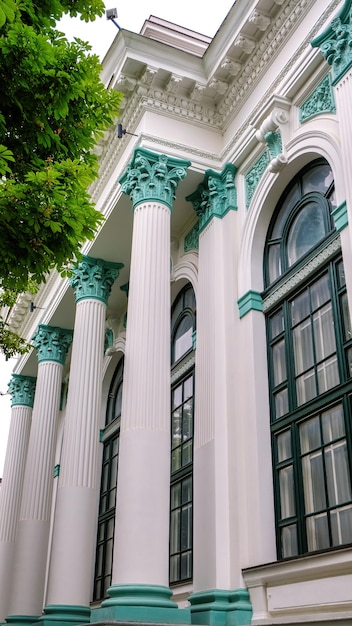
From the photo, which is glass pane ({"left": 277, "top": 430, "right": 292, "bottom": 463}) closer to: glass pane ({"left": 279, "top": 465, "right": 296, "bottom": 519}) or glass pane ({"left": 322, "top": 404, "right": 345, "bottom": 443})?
glass pane ({"left": 279, "top": 465, "right": 296, "bottom": 519})

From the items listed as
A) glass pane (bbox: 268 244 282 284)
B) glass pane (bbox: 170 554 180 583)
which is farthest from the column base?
glass pane (bbox: 268 244 282 284)

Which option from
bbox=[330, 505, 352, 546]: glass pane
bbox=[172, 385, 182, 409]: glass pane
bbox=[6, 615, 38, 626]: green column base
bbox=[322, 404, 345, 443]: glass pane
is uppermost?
bbox=[172, 385, 182, 409]: glass pane

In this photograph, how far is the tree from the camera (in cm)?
647

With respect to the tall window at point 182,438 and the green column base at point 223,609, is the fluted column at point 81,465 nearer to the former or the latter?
the tall window at point 182,438

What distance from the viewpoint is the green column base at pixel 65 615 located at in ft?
35.3

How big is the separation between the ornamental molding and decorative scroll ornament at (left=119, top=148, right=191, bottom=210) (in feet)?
8.04

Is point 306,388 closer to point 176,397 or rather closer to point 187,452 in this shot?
point 187,452

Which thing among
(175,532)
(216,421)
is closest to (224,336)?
(216,421)

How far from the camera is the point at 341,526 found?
25.8 feet

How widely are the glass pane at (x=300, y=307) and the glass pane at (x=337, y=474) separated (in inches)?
79.8

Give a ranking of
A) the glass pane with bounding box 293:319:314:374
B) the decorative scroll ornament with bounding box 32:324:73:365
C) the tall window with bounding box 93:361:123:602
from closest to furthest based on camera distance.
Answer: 1. the glass pane with bounding box 293:319:314:374
2. the tall window with bounding box 93:361:123:602
3. the decorative scroll ornament with bounding box 32:324:73:365

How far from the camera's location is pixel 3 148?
616cm

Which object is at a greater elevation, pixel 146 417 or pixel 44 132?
pixel 44 132

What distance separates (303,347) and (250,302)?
1448 millimetres
